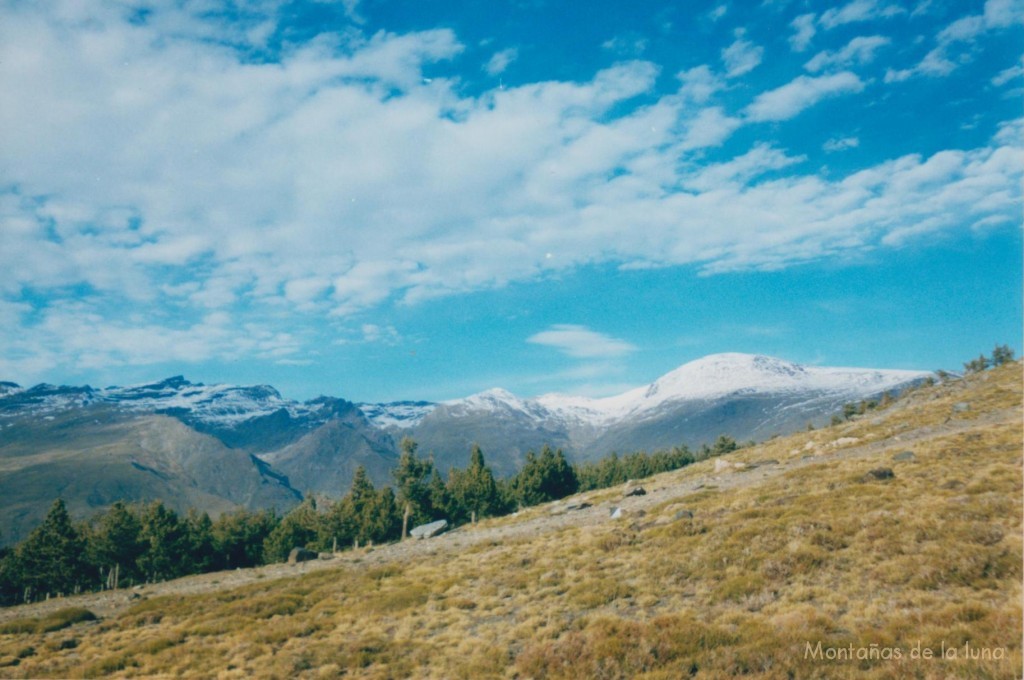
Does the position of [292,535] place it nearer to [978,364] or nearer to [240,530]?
[240,530]

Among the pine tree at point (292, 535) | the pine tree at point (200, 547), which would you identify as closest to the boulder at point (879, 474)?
the pine tree at point (292, 535)

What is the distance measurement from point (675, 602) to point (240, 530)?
285 ft

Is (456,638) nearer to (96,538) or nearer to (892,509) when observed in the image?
(892,509)

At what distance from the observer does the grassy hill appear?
11742mm

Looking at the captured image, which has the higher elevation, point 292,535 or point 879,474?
point 879,474

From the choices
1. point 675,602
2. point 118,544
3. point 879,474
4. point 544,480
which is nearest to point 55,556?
point 118,544

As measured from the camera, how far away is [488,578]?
74.7ft

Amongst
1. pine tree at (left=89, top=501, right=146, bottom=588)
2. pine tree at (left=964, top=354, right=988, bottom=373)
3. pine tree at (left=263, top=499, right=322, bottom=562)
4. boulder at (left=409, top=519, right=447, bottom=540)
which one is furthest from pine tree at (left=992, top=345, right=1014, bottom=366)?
pine tree at (left=89, top=501, right=146, bottom=588)

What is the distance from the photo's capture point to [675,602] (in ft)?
52.1

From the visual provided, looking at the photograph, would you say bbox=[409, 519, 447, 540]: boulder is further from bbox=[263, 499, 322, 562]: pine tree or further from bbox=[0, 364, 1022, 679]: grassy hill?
bbox=[263, 499, 322, 562]: pine tree

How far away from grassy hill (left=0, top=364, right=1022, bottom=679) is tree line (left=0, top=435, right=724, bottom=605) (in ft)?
139

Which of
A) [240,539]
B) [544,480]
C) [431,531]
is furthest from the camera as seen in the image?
[544,480]

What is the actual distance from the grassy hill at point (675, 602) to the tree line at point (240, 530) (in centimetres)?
4229

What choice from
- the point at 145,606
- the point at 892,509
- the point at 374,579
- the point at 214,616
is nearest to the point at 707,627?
the point at 892,509
